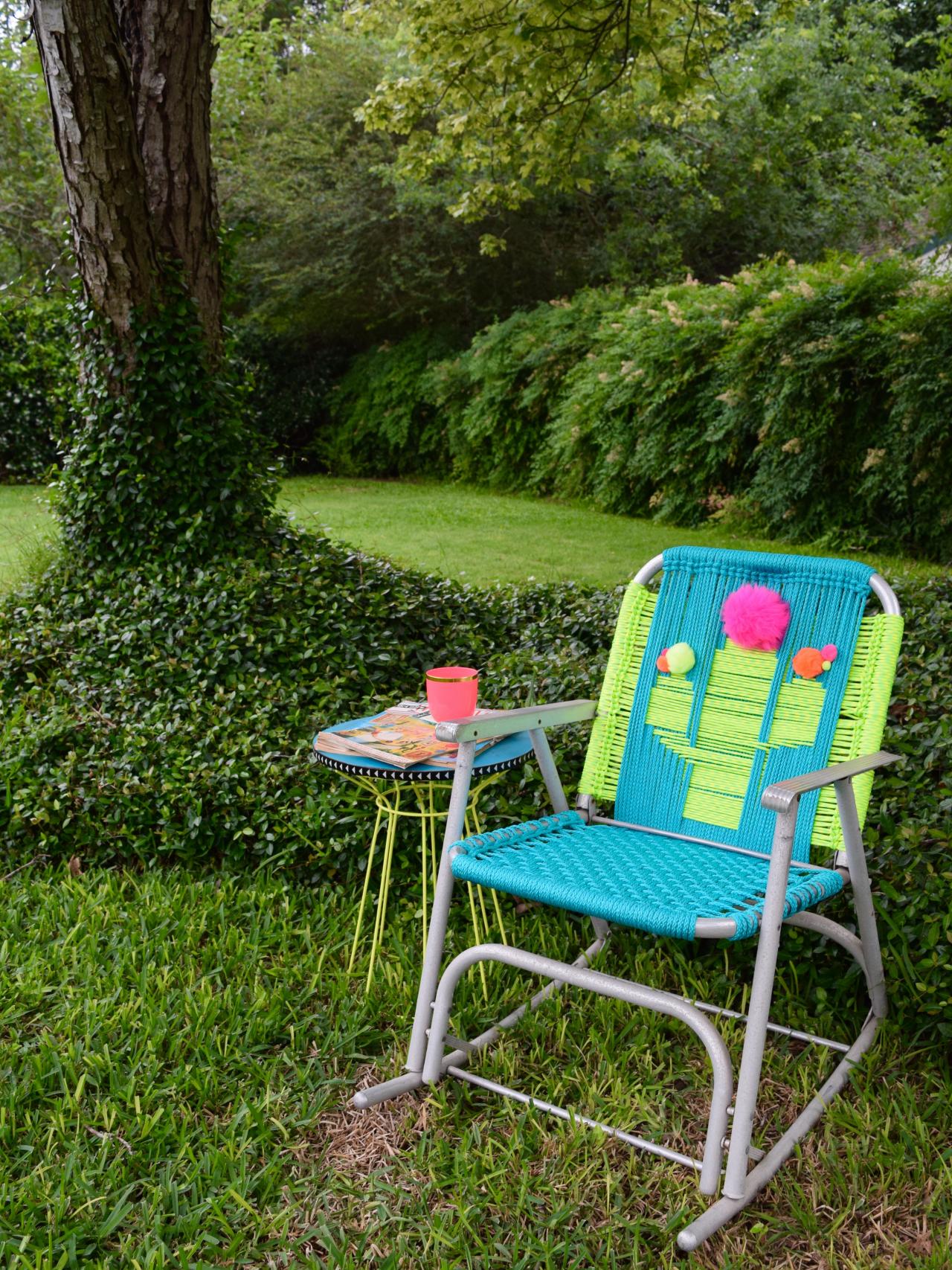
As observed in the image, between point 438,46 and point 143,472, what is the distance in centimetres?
309

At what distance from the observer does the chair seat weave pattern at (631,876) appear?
6.04ft

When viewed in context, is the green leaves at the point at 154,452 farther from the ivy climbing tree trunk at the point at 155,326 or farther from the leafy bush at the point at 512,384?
the leafy bush at the point at 512,384

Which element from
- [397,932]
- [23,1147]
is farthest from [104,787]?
[23,1147]

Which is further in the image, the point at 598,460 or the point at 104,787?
the point at 598,460

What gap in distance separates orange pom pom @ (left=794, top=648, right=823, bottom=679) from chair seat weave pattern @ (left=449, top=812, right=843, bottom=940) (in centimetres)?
41

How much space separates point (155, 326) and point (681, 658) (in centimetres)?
303

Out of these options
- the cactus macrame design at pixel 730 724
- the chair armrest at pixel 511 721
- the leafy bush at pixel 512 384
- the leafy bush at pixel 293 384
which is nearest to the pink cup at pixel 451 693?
the chair armrest at pixel 511 721

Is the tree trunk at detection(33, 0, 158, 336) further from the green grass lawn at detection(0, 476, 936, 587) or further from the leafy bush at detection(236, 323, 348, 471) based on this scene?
the leafy bush at detection(236, 323, 348, 471)

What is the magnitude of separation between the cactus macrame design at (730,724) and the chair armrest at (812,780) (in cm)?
25

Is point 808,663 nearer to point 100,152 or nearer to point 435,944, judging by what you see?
point 435,944

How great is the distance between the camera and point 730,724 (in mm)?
2438

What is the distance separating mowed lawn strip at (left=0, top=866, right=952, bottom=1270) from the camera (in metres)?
1.78

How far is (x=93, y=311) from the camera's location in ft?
14.7

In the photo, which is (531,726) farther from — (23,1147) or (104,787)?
(104,787)
